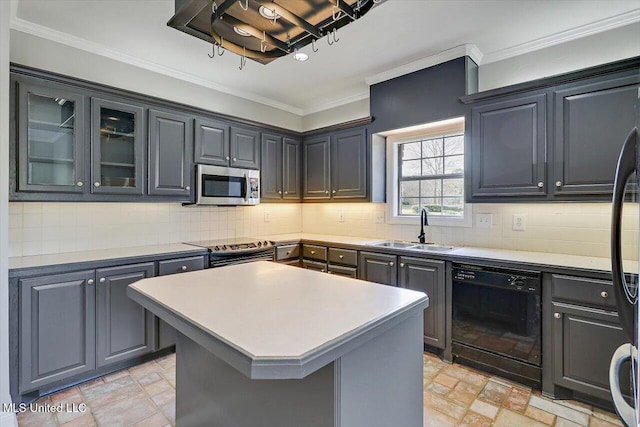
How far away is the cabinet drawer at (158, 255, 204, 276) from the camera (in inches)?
108

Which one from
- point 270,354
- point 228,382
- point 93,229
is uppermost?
point 93,229

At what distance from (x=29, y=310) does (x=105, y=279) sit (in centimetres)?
46

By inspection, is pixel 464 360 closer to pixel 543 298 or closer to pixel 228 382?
pixel 543 298

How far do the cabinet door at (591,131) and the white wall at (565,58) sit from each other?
1.50 feet

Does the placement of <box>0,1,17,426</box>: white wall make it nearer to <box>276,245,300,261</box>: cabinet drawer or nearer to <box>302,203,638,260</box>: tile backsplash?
<box>276,245,300,261</box>: cabinet drawer

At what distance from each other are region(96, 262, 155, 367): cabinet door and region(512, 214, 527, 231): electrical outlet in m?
3.17

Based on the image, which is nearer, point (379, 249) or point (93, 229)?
point (93, 229)

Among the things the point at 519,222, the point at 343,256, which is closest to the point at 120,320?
the point at 343,256

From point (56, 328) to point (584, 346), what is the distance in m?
3.58

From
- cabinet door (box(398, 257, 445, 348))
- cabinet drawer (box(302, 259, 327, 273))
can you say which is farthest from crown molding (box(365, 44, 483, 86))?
cabinet drawer (box(302, 259, 327, 273))

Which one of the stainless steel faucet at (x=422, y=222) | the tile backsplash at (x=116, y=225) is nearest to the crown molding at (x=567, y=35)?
the stainless steel faucet at (x=422, y=222)

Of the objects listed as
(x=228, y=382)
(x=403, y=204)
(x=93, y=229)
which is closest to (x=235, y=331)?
(x=228, y=382)

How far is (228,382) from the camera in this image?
4.67 ft

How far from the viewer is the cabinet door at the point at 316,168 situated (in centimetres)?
403
